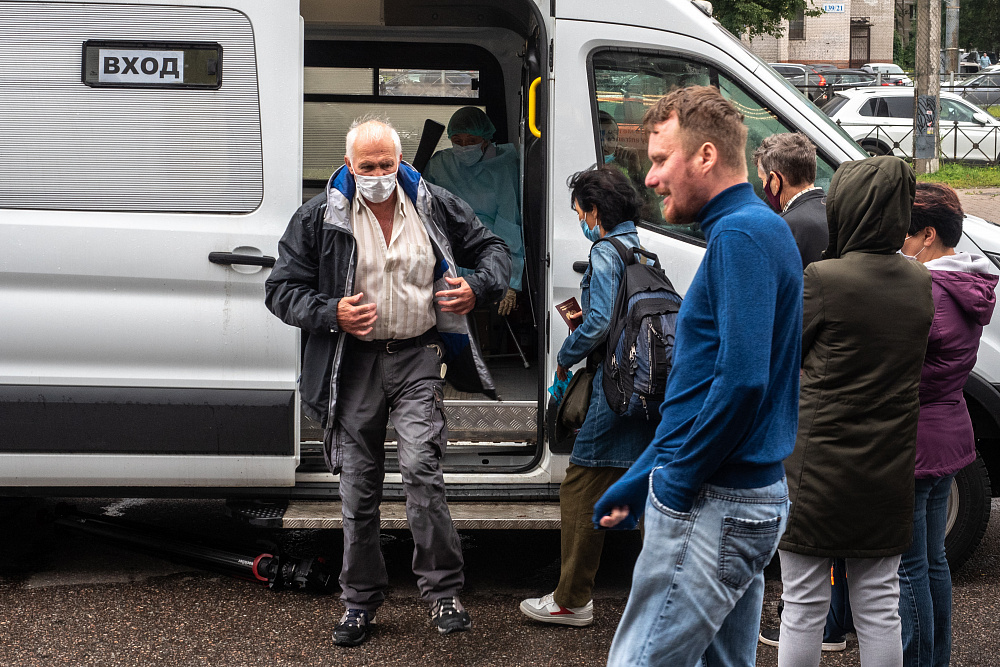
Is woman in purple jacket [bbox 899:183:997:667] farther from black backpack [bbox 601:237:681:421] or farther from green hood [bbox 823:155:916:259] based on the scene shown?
black backpack [bbox 601:237:681:421]

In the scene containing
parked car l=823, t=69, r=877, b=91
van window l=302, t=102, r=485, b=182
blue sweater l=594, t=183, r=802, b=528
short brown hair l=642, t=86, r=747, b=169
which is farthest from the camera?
parked car l=823, t=69, r=877, b=91

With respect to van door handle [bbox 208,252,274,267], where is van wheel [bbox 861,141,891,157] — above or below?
above

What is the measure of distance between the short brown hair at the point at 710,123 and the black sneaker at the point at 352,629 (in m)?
2.36

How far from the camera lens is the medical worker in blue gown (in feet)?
20.5

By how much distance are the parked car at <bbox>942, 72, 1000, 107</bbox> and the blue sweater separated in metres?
27.0

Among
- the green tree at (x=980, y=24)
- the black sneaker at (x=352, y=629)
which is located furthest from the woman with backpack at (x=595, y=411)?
the green tree at (x=980, y=24)

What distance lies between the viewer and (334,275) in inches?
151

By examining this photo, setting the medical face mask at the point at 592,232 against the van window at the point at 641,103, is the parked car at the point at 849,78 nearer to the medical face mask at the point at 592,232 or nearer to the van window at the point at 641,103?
the van window at the point at 641,103

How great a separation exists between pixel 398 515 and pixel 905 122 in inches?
684

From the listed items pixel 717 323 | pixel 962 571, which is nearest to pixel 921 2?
pixel 962 571

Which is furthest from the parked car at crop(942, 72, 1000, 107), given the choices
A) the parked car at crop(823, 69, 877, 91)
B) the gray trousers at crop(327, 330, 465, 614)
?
the gray trousers at crop(327, 330, 465, 614)

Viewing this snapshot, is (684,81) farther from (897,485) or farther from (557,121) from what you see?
(897,485)

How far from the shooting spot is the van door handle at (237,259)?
410 cm

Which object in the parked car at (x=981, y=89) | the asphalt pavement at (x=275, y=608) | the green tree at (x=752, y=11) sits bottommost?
the asphalt pavement at (x=275, y=608)
